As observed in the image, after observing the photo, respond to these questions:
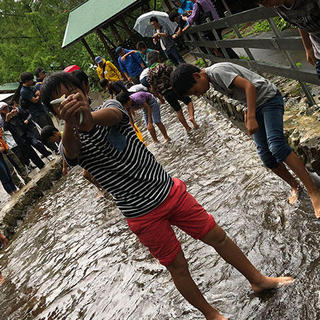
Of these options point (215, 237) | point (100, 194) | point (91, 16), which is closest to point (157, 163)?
point (215, 237)

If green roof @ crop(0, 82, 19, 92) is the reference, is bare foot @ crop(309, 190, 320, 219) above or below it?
below

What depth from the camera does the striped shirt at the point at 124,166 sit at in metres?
2.16

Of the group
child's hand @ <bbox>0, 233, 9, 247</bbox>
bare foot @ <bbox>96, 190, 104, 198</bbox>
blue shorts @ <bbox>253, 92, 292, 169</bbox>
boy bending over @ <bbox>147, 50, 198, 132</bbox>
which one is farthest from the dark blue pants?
blue shorts @ <bbox>253, 92, 292, 169</bbox>

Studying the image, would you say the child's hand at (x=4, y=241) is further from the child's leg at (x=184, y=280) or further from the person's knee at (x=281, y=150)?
the person's knee at (x=281, y=150)

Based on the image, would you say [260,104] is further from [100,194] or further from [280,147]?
[100,194]

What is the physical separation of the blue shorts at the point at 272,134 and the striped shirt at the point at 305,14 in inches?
24.9

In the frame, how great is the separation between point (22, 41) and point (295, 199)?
26180mm

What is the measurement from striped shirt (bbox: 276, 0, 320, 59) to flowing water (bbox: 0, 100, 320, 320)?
1476mm

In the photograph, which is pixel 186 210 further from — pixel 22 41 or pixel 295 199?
pixel 22 41

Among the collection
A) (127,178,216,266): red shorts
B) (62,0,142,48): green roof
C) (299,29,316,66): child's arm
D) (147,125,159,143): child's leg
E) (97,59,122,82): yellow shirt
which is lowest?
(147,125,159,143): child's leg

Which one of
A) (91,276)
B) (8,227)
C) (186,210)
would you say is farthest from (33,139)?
(186,210)

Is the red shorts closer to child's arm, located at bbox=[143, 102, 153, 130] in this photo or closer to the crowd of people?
the crowd of people

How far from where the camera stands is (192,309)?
9.48ft

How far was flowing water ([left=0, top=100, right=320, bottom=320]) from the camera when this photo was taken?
271cm
